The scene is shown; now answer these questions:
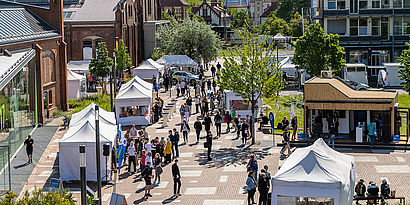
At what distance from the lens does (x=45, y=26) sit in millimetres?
45562

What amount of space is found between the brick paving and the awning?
435 centimetres

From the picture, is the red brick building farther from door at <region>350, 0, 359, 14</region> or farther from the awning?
door at <region>350, 0, 359, 14</region>

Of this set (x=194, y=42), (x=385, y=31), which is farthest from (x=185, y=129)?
(x=194, y=42)

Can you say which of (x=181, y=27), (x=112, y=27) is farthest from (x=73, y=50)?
(x=181, y=27)

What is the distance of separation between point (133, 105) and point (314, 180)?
71.4 ft

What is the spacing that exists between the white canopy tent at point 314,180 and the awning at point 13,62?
1333 cm

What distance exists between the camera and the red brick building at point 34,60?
1331 inches

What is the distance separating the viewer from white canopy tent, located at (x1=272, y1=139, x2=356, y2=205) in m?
19.4

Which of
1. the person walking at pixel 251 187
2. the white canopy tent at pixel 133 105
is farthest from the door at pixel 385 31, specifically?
the person walking at pixel 251 187

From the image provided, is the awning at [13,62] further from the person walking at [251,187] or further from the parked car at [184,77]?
the parked car at [184,77]

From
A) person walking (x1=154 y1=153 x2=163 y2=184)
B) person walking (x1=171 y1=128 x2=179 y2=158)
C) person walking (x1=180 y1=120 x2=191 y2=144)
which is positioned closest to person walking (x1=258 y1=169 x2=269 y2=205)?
person walking (x1=154 y1=153 x2=163 y2=184)

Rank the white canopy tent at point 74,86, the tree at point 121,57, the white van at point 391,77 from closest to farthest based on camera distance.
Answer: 1. the white canopy tent at point 74,86
2. the white van at point 391,77
3. the tree at point 121,57

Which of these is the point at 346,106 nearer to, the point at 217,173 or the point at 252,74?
the point at 252,74

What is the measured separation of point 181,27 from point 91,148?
152 ft
